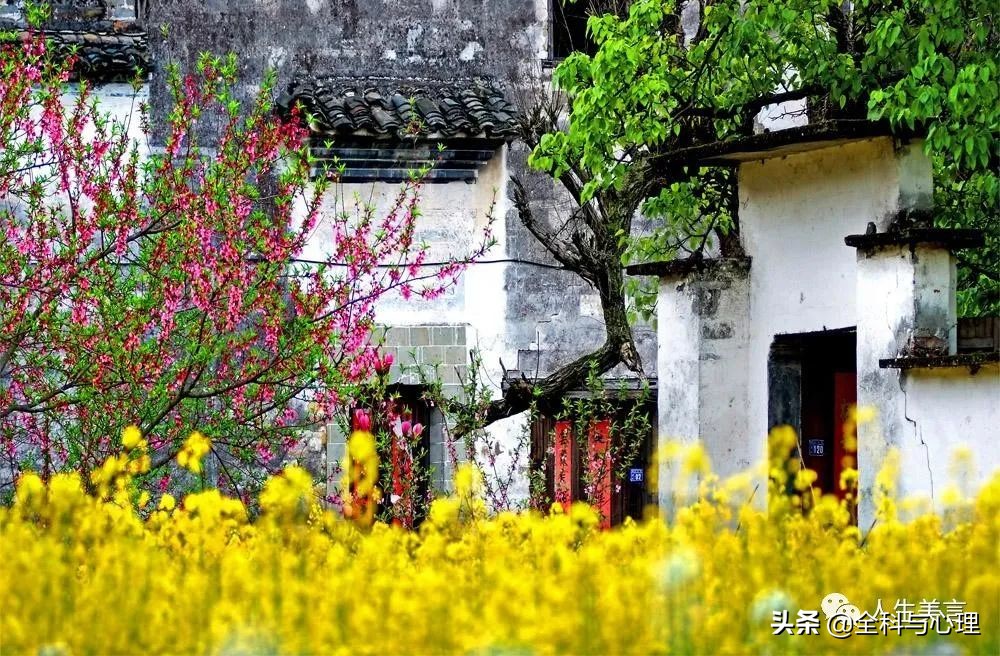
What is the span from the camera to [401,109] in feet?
53.1

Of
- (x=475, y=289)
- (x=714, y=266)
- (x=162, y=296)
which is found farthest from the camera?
(x=475, y=289)

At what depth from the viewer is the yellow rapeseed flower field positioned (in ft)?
16.0

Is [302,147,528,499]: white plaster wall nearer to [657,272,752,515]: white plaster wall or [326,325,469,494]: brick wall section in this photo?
[326,325,469,494]: brick wall section

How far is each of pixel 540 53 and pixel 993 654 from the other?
41.8 ft

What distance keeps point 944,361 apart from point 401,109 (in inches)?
321

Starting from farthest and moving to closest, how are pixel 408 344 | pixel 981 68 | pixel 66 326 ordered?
pixel 408 344
pixel 66 326
pixel 981 68

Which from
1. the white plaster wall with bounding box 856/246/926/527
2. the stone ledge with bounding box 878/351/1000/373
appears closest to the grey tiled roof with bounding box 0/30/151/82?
the white plaster wall with bounding box 856/246/926/527

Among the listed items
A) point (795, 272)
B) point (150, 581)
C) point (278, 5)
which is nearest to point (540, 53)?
point (278, 5)

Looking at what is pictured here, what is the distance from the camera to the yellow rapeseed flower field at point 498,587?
193 inches

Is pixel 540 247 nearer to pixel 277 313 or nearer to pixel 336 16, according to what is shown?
pixel 336 16

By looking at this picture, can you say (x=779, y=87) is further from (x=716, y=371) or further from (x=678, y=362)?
(x=716, y=371)

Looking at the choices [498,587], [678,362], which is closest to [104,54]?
[678,362]

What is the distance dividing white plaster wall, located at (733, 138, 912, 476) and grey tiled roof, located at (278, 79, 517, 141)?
5.36 m

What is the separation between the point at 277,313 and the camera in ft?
32.0
